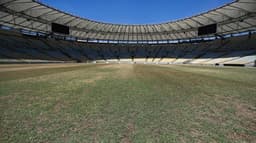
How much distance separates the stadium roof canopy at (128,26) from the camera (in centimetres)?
3194

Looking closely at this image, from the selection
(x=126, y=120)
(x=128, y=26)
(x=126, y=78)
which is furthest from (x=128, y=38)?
(x=126, y=120)

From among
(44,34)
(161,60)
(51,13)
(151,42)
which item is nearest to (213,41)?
(161,60)

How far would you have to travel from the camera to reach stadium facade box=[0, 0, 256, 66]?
34.8 meters

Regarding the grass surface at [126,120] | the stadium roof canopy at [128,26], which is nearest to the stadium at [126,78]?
the grass surface at [126,120]

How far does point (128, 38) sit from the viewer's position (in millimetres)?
64875

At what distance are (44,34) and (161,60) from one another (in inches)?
1567

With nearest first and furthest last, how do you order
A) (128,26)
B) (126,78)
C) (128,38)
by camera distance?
(126,78)
(128,26)
(128,38)

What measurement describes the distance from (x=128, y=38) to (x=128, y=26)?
1431 centimetres

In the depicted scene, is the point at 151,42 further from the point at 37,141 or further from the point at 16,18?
the point at 37,141

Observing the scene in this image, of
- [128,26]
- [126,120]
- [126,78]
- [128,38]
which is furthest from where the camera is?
[128,38]

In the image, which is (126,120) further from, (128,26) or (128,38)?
(128,38)

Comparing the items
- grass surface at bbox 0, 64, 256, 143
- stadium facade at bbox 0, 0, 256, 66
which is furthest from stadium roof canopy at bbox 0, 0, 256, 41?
grass surface at bbox 0, 64, 256, 143

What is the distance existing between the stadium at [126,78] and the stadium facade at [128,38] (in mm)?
285

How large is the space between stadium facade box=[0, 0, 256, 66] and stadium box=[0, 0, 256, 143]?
0.93 ft
